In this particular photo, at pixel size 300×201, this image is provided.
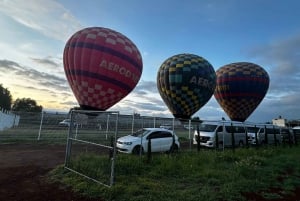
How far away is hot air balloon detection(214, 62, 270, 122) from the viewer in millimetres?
24844

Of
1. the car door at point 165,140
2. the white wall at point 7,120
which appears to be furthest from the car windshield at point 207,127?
the white wall at point 7,120

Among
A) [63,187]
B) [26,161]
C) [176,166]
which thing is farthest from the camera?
[26,161]

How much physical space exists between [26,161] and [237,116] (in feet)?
72.3

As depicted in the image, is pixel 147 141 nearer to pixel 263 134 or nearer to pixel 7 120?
pixel 263 134

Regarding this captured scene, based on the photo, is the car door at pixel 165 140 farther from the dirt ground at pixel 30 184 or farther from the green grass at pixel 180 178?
the dirt ground at pixel 30 184

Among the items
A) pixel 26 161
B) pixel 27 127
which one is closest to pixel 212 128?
pixel 26 161

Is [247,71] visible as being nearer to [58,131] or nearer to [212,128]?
[212,128]

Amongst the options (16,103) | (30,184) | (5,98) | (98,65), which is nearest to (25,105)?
A: (16,103)

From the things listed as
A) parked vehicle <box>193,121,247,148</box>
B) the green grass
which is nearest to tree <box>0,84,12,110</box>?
parked vehicle <box>193,121,247,148</box>

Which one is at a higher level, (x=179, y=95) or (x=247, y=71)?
(x=247, y=71)

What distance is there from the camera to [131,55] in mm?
17562

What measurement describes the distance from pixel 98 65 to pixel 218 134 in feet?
32.4

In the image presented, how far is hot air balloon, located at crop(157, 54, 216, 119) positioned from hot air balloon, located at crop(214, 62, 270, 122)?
397 centimetres

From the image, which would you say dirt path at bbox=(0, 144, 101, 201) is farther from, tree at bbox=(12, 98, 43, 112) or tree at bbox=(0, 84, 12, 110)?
tree at bbox=(12, 98, 43, 112)
